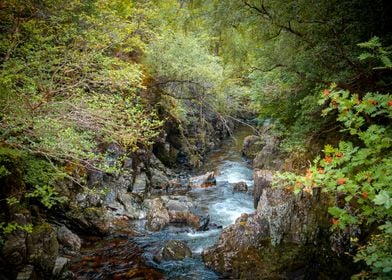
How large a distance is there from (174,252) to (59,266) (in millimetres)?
3007

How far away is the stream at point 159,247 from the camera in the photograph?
7742 millimetres

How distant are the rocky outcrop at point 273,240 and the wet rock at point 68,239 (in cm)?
370

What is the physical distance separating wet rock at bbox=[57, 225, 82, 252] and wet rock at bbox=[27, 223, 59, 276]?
1401 mm

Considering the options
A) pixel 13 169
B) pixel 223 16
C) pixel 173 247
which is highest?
pixel 223 16

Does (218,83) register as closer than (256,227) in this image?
No

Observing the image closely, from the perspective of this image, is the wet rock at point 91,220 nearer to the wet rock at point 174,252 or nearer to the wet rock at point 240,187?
the wet rock at point 174,252

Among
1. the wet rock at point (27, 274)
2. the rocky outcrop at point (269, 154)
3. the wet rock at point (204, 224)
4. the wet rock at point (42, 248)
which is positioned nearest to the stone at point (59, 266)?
the wet rock at point (42, 248)

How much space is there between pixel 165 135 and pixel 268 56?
10176 millimetres

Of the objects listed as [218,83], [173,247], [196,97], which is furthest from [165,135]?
[173,247]

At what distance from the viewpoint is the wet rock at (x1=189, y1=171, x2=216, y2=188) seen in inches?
594

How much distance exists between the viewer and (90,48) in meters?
7.67

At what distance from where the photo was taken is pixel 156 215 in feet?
35.2

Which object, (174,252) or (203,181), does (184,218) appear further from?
(203,181)

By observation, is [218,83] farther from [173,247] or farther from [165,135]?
[173,247]
